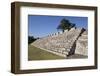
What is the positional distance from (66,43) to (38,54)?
26 centimetres

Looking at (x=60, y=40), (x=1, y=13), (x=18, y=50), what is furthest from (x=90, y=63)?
(x=1, y=13)

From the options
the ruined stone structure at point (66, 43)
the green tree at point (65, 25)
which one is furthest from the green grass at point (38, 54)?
the green tree at point (65, 25)

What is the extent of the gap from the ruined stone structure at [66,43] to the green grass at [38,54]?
0.10 feet

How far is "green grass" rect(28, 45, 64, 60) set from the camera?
190 centimetres

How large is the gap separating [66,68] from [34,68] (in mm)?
275

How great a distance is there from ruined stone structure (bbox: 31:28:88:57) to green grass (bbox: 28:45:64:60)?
3 centimetres

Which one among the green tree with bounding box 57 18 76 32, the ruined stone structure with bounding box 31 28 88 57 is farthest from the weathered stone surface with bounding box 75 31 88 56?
the green tree with bounding box 57 18 76 32

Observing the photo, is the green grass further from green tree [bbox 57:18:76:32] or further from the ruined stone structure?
green tree [bbox 57:18:76:32]

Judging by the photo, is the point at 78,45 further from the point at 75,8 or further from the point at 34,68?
the point at 34,68

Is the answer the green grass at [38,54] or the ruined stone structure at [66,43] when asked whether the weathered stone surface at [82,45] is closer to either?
the ruined stone structure at [66,43]

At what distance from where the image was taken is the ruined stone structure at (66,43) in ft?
6.42

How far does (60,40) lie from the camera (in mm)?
2004

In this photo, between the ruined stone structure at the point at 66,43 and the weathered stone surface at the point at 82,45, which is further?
the weathered stone surface at the point at 82,45

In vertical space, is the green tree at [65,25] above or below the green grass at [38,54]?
above
